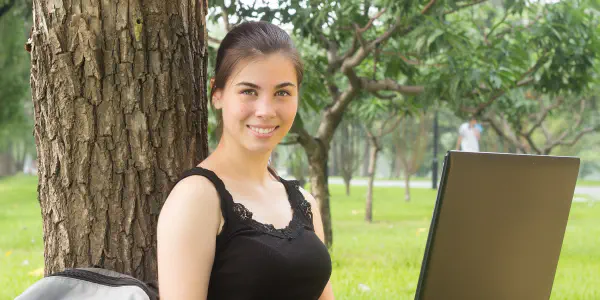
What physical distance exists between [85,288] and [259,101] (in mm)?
674

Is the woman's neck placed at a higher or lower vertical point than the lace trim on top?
higher

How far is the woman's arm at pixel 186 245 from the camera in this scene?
1933 mm

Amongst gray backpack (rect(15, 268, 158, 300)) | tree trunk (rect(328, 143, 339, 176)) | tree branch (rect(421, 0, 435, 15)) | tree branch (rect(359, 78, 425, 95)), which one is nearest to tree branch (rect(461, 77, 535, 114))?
tree branch (rect(359, 78, 425, 95))

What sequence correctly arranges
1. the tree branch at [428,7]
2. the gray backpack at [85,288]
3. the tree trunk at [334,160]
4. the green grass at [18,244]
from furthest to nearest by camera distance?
the tree trunk at [334,160]
the green grass at [18,244]
the tree branch at [428,7]
the gray backpack at [85,288]

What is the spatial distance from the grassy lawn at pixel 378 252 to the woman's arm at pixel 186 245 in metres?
3.14

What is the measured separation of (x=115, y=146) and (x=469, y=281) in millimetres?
1187

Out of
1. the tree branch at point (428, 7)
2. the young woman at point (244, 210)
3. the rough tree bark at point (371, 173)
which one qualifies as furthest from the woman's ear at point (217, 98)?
the rough tree bark at point (371, 173)

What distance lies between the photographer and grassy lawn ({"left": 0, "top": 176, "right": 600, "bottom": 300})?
5586mm

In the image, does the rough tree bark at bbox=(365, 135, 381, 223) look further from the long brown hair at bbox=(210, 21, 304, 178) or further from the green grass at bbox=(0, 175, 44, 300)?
the long brown hair at bbox=(210, 21, 304, 178)

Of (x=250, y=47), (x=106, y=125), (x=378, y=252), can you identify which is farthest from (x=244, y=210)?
(x=378, y=252)

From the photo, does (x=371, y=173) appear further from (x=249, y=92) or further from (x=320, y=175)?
(x=249, y=92)

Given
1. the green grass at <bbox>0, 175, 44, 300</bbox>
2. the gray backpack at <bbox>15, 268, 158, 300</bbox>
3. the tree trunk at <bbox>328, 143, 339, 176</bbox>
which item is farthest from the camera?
the tree trunk at <bbox>328, 143, 339, 176</bbox>

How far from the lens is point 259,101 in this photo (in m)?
2.10

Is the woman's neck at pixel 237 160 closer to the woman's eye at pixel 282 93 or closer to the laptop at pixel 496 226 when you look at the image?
the woman's eye at pixel 282 93
